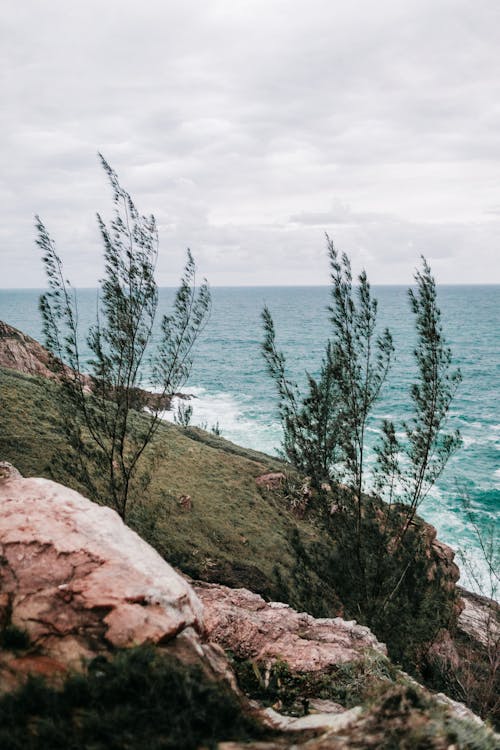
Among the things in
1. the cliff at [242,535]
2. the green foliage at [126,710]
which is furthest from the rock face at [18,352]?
the green foliage at [126,710]

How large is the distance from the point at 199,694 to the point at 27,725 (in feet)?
4.96

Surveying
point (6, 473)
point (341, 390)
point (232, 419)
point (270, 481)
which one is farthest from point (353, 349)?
point (232, 419)

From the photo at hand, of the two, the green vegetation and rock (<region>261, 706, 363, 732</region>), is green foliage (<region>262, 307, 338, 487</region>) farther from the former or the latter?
rock (<region>261, 706, 363, 732</region>)

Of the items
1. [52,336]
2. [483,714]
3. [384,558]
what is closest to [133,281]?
[52,336]

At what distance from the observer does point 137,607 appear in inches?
212

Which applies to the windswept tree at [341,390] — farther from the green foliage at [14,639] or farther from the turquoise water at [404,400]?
the green foliage at [14,639]

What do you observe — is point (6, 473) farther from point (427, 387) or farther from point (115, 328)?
point (427, 387)

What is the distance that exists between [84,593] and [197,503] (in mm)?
19025

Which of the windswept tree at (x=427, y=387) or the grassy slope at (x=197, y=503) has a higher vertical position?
the windswept tree at (x=427, y=387)

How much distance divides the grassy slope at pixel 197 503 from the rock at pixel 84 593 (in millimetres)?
9193

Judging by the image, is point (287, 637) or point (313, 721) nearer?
point (313, 721)

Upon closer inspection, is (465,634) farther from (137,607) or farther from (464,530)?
(137,607)

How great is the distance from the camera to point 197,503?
2409 cm

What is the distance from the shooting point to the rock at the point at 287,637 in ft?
25.3
